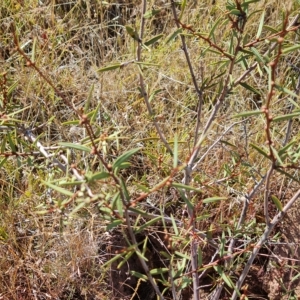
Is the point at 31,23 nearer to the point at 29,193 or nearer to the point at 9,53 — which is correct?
the point at 9,53

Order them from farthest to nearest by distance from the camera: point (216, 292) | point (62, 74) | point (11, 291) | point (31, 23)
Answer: point (31, 23)
point (62, 74)
point (11, 291)
point (216, 292)

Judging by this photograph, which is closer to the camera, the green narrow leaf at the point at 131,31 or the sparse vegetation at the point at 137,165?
the green narrow leaf at the point at 131,31

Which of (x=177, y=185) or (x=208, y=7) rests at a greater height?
(x=177, y=185)

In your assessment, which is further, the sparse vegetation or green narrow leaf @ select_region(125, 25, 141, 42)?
the sparse vegetation

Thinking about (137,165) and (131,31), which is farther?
(137,165)

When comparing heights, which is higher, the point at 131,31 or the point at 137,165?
the point at 131,31

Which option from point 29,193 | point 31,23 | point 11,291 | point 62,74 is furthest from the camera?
point 31,23

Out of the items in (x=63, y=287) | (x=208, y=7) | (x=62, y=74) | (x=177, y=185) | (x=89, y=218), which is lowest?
(x=63, y=287)

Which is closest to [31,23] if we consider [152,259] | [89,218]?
[89,218]

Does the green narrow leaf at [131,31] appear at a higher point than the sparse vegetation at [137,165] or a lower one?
higher

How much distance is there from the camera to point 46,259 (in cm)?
200

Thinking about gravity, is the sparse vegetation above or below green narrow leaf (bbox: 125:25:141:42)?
below

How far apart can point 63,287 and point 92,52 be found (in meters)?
1.17

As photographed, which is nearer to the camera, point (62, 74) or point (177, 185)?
point (177, 185)
